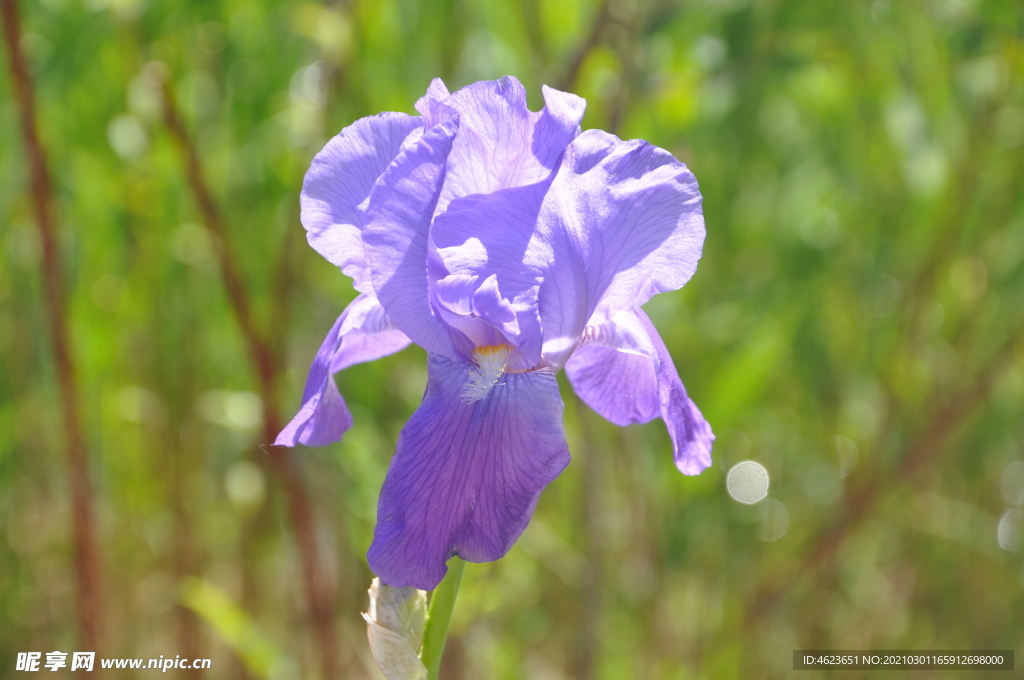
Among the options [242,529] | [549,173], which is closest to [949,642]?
[242,529]

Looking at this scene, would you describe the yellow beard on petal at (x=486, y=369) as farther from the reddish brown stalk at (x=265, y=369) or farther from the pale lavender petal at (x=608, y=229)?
the reddish brown stalk at (x=265, y=369)

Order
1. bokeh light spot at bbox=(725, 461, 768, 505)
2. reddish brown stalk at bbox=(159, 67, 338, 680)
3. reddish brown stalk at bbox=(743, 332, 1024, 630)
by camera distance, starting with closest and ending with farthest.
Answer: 1. reddish brown stalk at bbox=(159, 67, 338, 680)
2. reddish brown stalk at bbox=(743, 332, 1024, 630)
3. bokeh light spot at bbox=(725, 461, 768, 505)

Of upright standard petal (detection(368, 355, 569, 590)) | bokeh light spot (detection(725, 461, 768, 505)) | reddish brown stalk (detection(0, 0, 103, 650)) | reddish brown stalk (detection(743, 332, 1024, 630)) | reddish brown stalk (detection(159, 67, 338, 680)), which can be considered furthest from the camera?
bokeh light spot (detection(725, 461, 768, 505))

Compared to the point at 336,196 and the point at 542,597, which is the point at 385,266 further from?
the point at 542,597

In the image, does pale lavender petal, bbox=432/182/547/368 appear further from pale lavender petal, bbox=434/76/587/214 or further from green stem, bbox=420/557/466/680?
green stem, bbox=420/557/466/680

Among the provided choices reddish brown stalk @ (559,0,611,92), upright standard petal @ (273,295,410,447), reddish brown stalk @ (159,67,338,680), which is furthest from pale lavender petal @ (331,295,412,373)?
reddish brown stalk @ (559,0,611,92)

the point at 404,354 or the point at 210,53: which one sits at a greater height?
the point at 210,53

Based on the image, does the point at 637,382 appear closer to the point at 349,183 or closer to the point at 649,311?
the point at 349,183
